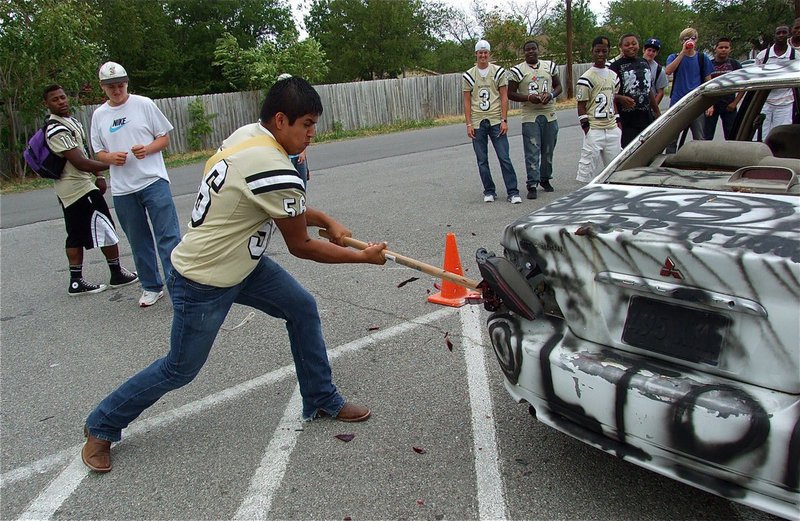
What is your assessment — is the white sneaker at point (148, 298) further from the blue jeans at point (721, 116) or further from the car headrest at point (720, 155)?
the blue jeans at point (721, 116)

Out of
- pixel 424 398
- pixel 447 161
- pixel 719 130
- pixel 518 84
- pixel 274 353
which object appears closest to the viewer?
pixel 424 398

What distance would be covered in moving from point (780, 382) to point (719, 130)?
43.9ft

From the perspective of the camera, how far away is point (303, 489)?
9.10 ft

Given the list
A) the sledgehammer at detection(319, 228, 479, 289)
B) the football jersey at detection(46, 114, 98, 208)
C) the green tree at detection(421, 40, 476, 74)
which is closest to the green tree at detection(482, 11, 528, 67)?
the green tree at detection(421, 40, 476, 74)

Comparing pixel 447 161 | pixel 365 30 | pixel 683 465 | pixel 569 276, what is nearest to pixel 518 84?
pixel 447 161

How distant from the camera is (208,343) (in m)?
2.99

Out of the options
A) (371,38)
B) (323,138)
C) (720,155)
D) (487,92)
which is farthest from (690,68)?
(371,38)

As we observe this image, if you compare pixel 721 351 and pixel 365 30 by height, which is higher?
pixel 365 30

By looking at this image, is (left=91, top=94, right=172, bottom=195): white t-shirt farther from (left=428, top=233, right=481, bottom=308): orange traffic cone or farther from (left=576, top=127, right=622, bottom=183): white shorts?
(left=576, top=127, right=622, bottom=183): white shorts

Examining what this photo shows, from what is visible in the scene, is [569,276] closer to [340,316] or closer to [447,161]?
[340,316]

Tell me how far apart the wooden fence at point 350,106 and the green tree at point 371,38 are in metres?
17.4

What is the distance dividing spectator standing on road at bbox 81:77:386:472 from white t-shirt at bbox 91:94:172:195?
2.47 m

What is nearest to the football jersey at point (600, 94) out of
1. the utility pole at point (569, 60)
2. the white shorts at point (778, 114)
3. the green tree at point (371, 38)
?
the white shorts at point (778, 114)

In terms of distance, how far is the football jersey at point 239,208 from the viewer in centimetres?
267
